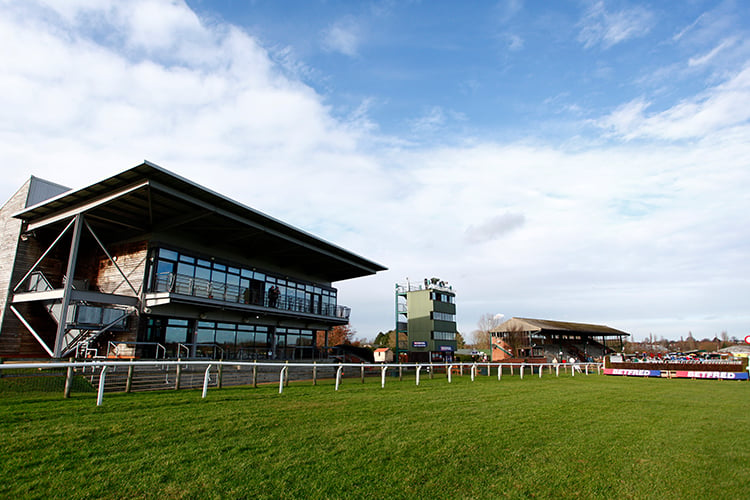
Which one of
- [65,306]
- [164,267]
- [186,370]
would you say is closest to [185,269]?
[164,267]

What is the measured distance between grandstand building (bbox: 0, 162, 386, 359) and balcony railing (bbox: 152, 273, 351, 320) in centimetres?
7

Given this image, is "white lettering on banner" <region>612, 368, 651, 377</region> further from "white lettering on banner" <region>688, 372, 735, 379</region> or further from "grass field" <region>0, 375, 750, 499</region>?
"grass field" <region>0, 375, 750, 499</region>

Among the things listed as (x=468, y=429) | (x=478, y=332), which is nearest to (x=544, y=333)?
(x=478, y=332)

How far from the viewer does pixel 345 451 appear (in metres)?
5.14

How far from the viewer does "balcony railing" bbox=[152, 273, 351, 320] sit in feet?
68.1

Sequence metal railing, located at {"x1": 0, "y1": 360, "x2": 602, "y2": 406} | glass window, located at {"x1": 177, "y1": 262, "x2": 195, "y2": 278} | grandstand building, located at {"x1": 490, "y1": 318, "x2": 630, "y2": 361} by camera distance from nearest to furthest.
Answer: metal railing, located at {"x1": 0, "y1": 360, "x2": 602, "y2": 406}, glass window, located at {"x1": 177, "y1": 262, "x2": 195, "y2": 278}, grandstand building, located at {"x1": 490, "y1": 318, "x2": 630, "y2": 361}

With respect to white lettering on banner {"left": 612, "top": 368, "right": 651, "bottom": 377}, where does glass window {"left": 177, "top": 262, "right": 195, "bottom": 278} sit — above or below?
above

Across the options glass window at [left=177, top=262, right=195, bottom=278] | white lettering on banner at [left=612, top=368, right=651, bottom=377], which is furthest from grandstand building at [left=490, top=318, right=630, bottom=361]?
glass window at [left=177, top=262, right=195, bottom=278]

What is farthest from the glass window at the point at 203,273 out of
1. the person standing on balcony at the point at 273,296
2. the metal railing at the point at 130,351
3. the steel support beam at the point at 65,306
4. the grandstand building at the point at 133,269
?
the steel support beam at the point at 65,306

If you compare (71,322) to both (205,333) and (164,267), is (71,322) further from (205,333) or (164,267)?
(205,333)

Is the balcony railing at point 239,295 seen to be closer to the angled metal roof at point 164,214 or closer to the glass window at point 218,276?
the glass window at point 218,276

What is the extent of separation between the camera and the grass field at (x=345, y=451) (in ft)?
13.0

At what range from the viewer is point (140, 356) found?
65.1 ft

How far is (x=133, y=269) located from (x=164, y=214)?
3365 millimetres
